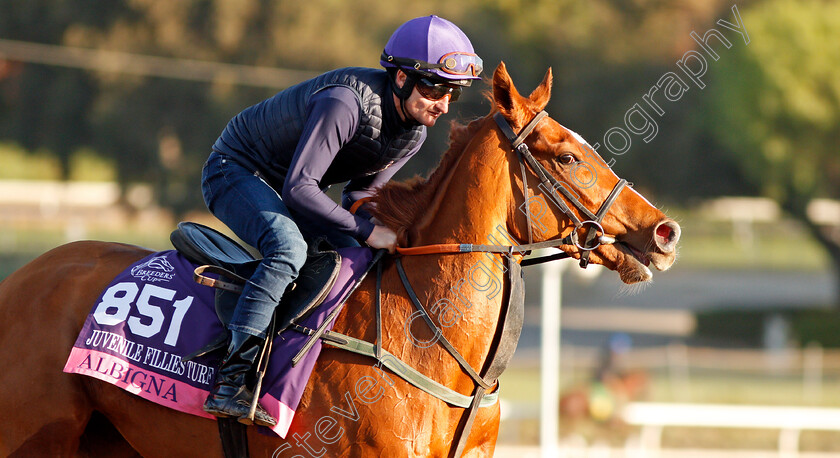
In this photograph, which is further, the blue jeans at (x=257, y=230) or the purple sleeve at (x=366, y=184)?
the purple sleeve at (x=366, y=184)

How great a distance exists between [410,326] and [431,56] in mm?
1176

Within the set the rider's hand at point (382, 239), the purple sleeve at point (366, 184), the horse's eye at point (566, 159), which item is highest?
the horse's eye at point (566, 159)

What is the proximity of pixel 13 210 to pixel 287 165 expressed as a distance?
119 ft

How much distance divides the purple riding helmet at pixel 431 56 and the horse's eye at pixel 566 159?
51 cm

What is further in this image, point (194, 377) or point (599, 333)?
point (599, 333)

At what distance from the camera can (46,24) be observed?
32.2 metres

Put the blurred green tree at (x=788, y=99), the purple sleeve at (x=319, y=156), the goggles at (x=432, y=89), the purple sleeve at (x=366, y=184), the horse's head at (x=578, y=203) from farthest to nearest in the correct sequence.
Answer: the blurred green tree at (x=788, y=99), the purple sleeve at (x=366, y=184), the goggles at (x=432, y=89), the horse's head at (x=578, y=203), the purple sleeve at (x=319, y=156)

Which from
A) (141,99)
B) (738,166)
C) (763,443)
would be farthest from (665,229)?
(141,99)

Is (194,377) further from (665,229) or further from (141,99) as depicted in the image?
(141,99)

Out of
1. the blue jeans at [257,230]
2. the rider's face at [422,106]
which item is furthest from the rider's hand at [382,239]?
the rider's face at [422,106]

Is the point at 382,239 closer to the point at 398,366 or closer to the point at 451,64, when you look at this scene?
the point at 398,366

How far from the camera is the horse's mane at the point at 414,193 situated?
401 centimetres

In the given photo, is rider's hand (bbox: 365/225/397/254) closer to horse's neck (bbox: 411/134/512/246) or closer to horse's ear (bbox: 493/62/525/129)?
horse's neck (bbox: 411/134/512/246)

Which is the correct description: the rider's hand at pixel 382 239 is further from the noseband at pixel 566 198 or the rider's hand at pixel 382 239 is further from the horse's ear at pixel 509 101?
the horse's ear at pixel 509 101
